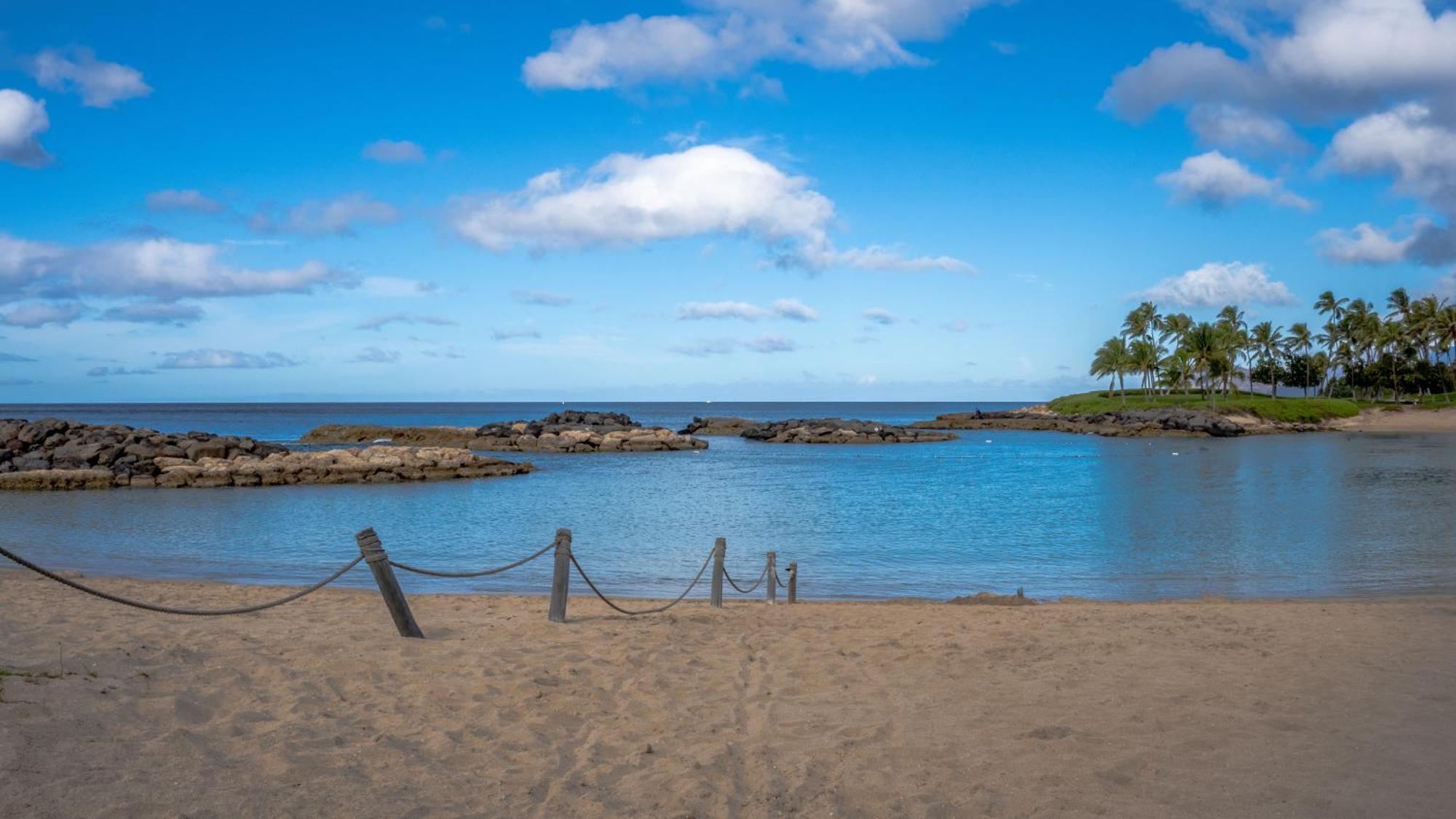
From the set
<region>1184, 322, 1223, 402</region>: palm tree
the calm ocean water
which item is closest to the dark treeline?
<region>1184, 322, 1223, 402</region>: palm tree

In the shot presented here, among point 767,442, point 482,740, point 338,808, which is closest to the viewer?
point 338,808

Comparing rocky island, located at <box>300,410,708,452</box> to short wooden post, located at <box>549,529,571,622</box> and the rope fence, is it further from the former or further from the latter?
short wooden post, located at <box>549,529,571,622</box>

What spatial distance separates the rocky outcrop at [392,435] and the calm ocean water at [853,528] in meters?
24.1

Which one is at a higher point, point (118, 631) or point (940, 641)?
point (118, 631)

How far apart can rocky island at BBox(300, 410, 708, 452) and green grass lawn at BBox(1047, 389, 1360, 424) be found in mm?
56642

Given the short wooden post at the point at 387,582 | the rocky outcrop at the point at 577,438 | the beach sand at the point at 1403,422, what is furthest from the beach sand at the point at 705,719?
the beach sand at the point at 1403,422

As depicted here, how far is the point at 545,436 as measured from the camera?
64875 millimetres

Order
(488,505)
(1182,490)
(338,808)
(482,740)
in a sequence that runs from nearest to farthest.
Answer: (338,808), (482,740), (488,505), (1182,490)

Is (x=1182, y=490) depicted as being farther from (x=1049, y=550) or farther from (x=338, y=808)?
(x=338, y=808)

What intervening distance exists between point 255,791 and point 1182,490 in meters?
38.3

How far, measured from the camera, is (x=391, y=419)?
146750 millimetres

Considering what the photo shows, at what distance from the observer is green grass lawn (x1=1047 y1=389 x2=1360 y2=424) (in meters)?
92.6

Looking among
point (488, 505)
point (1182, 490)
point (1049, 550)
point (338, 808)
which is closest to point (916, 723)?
point (338, 808)

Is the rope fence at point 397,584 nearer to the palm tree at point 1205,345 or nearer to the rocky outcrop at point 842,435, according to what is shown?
the rocky outcrop at point 842,435
